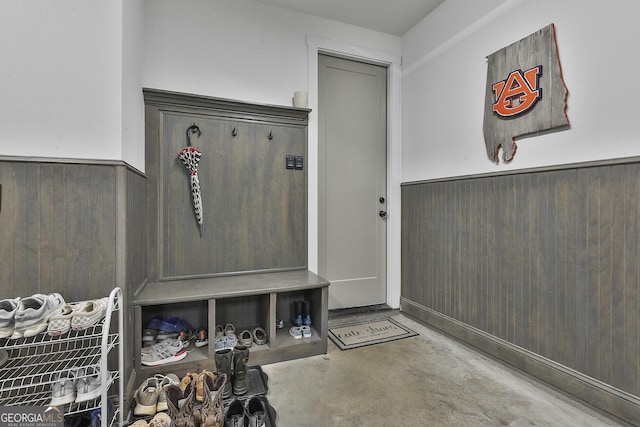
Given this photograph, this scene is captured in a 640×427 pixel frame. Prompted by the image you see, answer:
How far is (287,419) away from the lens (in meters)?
1.57

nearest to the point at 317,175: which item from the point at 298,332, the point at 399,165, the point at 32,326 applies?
the point at 399,165

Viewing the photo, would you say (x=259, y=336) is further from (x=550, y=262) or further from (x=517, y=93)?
(x=517, y=93)

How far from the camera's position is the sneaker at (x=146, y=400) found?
5.13 feet

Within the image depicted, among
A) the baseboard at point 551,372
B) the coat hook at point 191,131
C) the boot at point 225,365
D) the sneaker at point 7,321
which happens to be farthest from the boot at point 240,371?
the baseboard at point 551,372

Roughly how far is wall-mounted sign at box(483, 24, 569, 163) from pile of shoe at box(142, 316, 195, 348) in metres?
2.55

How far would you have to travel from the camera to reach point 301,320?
243cm

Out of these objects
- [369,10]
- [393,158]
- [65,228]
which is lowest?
[65,228]

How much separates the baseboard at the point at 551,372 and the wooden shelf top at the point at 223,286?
3.85 feet

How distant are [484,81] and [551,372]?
2017 mm

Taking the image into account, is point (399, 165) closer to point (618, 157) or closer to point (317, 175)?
point (317, 175)

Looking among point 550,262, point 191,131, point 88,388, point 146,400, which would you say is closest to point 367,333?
point 550,262

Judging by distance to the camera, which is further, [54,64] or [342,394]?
[342,394]

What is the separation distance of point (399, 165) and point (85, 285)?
2.77 meters

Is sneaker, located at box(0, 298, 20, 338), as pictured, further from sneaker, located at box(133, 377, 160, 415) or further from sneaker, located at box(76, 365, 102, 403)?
sneaker, located at box(133, 377, 160, 415)
